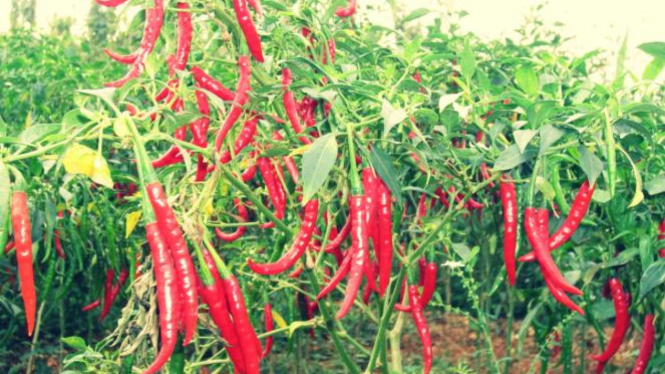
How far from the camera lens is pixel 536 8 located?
5.09 metres

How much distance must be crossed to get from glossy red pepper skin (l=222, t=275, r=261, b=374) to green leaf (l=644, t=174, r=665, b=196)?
1.18 meters

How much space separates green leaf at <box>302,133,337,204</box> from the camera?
191 centimetres

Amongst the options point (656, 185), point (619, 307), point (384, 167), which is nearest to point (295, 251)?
point (384, 167)

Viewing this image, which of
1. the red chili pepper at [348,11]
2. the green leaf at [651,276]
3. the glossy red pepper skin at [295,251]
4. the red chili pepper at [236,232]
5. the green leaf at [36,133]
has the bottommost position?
the green leaf at [651,276]

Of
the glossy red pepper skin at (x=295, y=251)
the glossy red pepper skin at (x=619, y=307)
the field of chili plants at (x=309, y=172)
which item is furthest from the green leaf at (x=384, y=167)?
the glossy red pepper skin at (x=619, y=307)

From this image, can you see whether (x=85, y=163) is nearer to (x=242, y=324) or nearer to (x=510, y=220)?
(x=242, y=324)

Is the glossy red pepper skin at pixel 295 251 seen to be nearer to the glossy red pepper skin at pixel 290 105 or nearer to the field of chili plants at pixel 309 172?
the field of chili plants at pixel 309 172

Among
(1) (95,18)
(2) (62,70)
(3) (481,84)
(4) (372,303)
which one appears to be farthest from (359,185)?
(1) (95,18)

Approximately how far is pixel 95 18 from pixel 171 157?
10.9 metres

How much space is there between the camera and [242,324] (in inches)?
76.6

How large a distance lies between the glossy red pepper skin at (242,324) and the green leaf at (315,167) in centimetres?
25

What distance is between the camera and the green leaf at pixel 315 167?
191cm

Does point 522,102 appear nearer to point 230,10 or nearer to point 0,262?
point 230,10

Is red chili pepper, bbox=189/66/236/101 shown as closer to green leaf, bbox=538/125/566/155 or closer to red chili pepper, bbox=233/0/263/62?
red chili pepper, bbox=233/0/263/62
